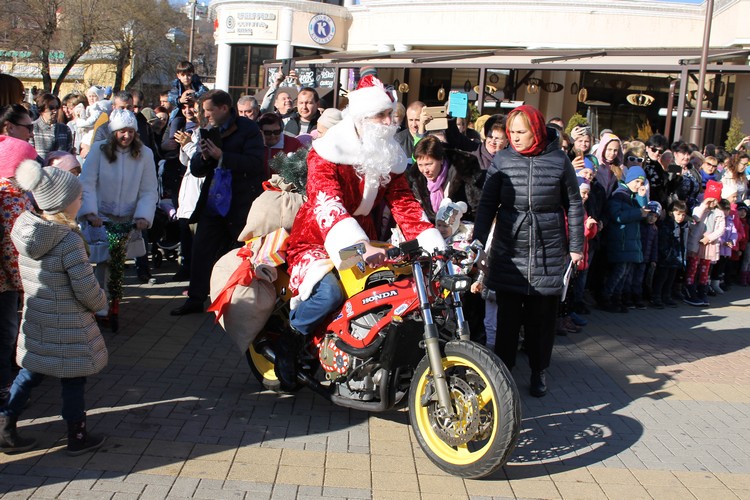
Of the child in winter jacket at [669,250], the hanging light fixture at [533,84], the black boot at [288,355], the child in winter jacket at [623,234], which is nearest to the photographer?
the black boot at [288,355]

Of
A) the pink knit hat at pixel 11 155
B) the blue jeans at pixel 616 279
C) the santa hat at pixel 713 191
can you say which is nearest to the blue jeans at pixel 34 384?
the pink knit hat at pixel 11 155

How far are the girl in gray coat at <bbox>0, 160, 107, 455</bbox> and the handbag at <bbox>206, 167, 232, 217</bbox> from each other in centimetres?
279

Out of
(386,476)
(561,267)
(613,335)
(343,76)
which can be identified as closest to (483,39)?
(343,76)

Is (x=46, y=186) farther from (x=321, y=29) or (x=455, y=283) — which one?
(x=321, y=29)

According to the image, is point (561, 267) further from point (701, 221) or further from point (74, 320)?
point (701, 221)

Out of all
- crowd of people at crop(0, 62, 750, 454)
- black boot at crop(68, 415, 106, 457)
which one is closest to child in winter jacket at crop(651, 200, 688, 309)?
crowd of people at crop(0, 62, 750, 454)

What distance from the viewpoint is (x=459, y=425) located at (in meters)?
4.13

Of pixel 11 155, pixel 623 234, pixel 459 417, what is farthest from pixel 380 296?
pixel 623 234

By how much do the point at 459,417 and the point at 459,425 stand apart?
0.13ft

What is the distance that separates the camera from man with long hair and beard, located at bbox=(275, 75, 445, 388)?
4504mm

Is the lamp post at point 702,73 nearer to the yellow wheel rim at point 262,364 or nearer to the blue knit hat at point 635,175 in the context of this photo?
the blue knit hat at point 635,175

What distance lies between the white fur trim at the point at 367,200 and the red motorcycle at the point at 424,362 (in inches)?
18.4

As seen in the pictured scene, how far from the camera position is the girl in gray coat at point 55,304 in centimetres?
407

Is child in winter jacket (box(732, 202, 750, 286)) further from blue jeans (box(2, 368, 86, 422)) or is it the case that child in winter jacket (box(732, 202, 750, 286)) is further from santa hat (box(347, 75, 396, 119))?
blue jeans (box(2, 368, 86, 422))
